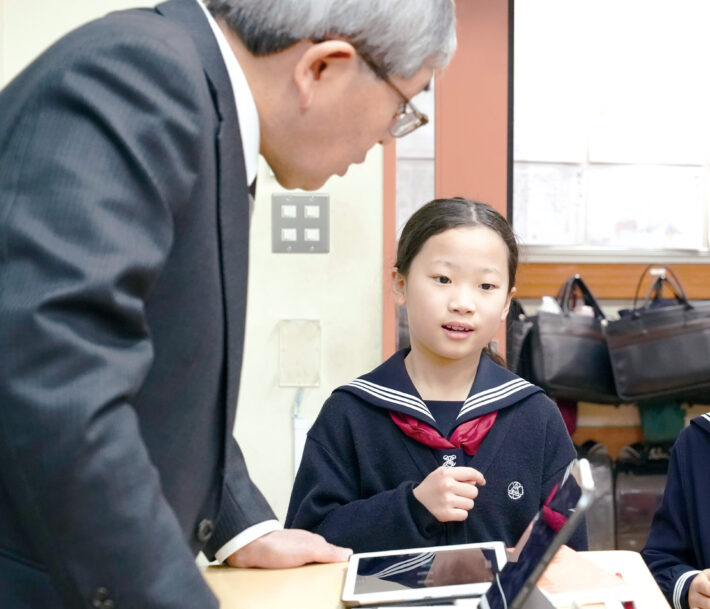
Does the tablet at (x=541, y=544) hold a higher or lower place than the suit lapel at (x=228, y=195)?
lower

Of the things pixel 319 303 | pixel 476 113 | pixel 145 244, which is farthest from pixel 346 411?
pixel 476 113

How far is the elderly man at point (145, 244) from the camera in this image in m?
0.58

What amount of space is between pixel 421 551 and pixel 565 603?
0.20 meters

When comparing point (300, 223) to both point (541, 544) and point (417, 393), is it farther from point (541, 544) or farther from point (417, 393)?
point (541, 544)

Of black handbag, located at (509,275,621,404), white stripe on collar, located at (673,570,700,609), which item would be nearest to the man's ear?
white stripe on collar, located at (673,570,700,609)

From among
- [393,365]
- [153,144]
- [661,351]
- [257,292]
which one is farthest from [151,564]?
[661,351]

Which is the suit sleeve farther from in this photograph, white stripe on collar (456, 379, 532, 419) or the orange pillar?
the orange pillar

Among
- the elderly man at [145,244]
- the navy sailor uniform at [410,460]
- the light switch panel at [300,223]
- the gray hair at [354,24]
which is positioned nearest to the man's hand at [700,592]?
the navy sailor uniform at [410,460]

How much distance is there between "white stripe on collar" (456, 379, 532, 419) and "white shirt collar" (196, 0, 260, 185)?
0.77m

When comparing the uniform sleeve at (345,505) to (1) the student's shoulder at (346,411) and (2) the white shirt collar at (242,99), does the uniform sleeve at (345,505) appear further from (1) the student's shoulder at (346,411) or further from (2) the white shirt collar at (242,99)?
(2) the white shirt collar at (242,99)

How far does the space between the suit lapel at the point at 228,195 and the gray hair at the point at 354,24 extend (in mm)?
39

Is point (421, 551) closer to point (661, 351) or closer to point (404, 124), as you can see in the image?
point (404, 124)

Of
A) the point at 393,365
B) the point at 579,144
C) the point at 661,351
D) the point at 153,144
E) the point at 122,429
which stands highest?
the point at 579,144

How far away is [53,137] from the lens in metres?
0.62
